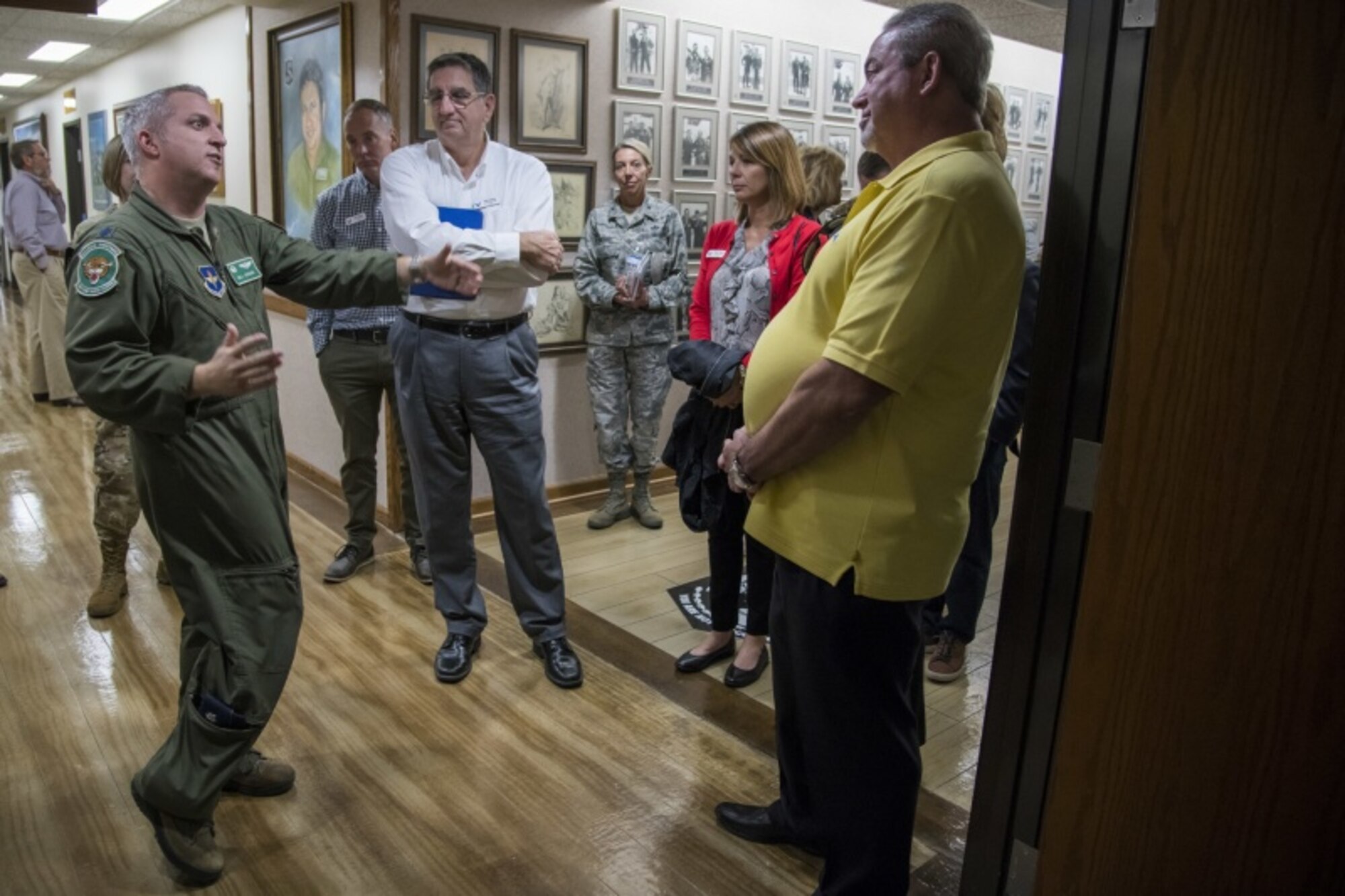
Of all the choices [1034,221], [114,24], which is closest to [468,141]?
[1034,221]

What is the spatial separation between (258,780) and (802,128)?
3.90 meters

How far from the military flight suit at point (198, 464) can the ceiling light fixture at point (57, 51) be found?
25.1ft

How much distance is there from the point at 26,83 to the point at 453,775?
38.8 feet

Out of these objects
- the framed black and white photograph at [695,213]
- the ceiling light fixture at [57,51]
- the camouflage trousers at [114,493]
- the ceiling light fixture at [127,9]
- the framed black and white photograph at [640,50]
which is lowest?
the camouflage trousers at [114,493]

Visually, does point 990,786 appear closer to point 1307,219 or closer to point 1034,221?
point 1307,219

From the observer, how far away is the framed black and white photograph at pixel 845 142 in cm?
508

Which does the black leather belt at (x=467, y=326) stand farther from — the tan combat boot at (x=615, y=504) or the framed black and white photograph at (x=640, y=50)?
the framed black and white photograph at (x=640, y=50)

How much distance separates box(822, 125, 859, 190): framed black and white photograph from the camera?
16.7ft

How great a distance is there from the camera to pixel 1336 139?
1112 millimetres

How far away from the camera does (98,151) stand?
8883mm

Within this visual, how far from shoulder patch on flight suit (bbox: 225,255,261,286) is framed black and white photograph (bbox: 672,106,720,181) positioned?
2.81 metres

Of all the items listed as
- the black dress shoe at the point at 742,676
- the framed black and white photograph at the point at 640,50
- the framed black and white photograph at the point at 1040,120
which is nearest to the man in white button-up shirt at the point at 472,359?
the black dress shoe at the point at 742,676

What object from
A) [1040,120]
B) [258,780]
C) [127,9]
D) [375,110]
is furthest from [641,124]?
[127,9]

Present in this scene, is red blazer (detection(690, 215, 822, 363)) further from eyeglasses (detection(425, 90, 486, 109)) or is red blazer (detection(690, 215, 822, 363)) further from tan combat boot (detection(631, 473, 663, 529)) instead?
tan combat boot (detection(631, 473, 663, 529))
